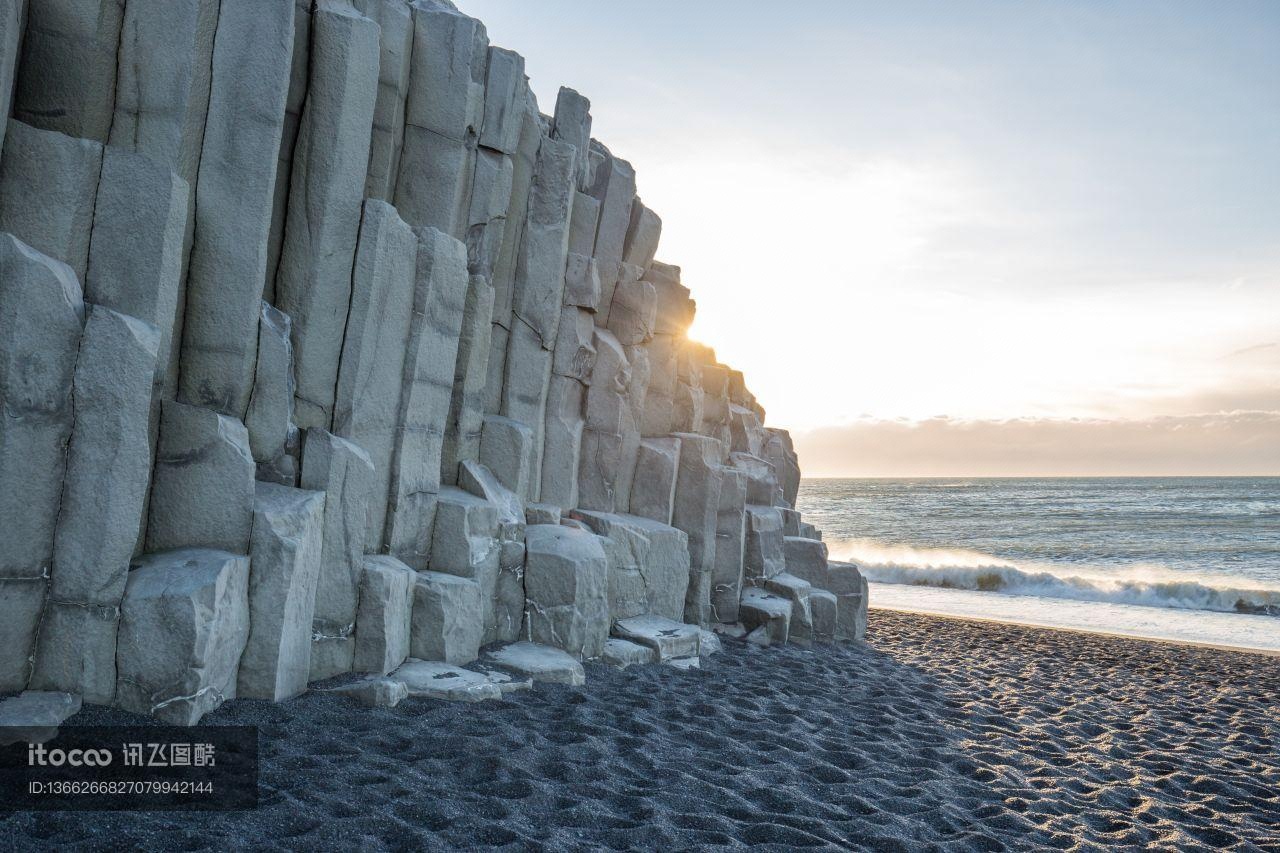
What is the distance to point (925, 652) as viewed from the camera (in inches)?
494

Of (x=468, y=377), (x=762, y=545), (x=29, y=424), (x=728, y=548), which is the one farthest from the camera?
(x=762, y=545)

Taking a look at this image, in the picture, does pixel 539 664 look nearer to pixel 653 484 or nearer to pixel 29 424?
pixel 653 484

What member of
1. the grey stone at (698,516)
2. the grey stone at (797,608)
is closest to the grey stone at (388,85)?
the grey stone at (698,516)

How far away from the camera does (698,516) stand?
37.0ft

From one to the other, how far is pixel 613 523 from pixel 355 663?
3921 mm

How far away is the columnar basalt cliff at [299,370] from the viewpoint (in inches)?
191

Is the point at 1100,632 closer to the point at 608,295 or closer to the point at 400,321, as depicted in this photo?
the point at 608,295

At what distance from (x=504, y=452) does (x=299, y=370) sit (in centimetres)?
270

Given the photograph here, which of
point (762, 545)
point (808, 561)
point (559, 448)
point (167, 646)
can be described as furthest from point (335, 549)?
point (808, 561)

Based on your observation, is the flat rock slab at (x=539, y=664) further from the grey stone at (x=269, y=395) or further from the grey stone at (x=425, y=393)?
the grey stone at (x=269, y=395)

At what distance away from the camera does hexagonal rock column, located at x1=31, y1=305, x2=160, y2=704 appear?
481 cm

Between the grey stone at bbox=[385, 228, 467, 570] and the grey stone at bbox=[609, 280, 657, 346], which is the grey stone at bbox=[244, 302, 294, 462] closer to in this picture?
the grey stone at bbox=[385, 228, 467, 570]

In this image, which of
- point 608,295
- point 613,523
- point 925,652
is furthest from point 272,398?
point 925,652

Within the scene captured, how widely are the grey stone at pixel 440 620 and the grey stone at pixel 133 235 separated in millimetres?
2949
